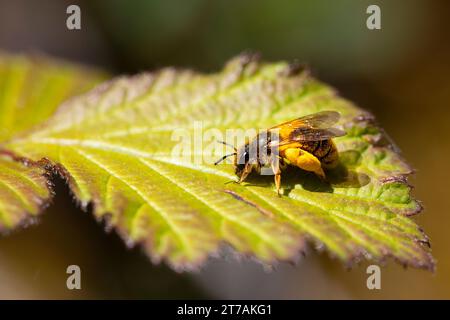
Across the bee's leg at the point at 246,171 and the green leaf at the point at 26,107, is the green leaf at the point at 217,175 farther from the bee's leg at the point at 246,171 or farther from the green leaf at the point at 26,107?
the green leaf at the point at 26,107

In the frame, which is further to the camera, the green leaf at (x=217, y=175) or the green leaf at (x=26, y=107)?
the green leaf at (x=26, y=107)

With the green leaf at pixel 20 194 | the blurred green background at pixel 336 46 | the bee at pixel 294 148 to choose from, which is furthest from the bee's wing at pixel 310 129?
the blurred green background at pixel 336 46

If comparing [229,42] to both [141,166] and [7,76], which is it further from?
[141,166]

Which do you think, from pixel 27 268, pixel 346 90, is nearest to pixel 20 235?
pixel 27 268

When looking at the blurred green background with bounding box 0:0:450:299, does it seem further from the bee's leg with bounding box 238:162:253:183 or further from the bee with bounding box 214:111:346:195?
the bee's leg with bounding box 238:162:253:183

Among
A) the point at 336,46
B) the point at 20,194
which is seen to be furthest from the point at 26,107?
the point at 336,46

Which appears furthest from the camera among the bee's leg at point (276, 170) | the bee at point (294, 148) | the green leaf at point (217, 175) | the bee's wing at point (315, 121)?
the bee's wing at point (315, 121)
